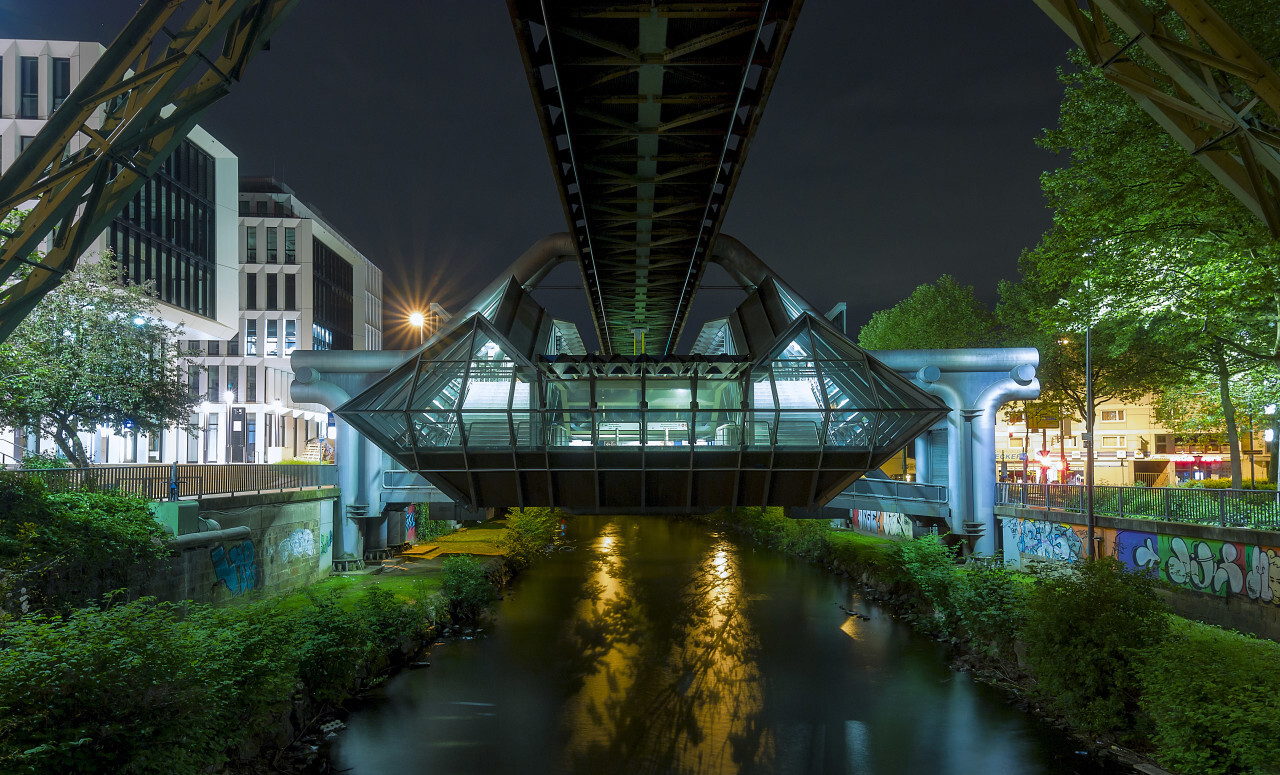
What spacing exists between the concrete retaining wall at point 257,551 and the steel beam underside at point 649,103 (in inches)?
523

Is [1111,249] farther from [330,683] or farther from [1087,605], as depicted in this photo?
[330,683]

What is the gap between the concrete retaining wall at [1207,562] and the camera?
2162 cm

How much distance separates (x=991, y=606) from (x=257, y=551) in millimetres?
22684

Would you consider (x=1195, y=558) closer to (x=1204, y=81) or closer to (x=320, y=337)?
(x=1204, y=81)

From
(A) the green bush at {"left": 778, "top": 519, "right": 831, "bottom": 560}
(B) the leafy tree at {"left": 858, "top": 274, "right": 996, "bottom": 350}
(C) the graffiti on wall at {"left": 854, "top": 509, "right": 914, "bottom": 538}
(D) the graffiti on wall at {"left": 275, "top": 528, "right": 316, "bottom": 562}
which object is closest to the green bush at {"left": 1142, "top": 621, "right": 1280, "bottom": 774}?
(D) the graffiti on wall at {"left": 275, "top": 528, "right": 316, "bottom": 562}

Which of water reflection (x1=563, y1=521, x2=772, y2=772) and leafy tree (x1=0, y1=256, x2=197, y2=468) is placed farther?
leafy tree (x1=0, y1=256, x2=197, y2=468)

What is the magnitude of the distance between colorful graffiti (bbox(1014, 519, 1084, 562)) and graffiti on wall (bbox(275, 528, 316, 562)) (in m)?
27.8

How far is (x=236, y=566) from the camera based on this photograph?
26469mm

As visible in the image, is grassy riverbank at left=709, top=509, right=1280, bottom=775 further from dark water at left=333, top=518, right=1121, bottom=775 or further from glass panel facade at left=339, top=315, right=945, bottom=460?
glass panel facade at left=339, top=315, right=945, bottom=460

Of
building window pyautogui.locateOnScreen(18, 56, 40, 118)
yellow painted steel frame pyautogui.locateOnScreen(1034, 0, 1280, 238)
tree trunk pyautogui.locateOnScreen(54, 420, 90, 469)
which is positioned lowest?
tree trunk pyautogui.locateOnScreen(54, 420, 90, 469)

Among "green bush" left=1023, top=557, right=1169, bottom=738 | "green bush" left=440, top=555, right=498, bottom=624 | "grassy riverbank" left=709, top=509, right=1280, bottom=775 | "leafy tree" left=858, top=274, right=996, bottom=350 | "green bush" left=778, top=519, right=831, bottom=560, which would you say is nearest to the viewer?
"grassy riverbank" left=709, top=509, right=1280, bottom=775

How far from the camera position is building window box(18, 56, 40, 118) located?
45250 millimetres

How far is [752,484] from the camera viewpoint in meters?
26.1

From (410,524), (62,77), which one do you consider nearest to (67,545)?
(410,524)
